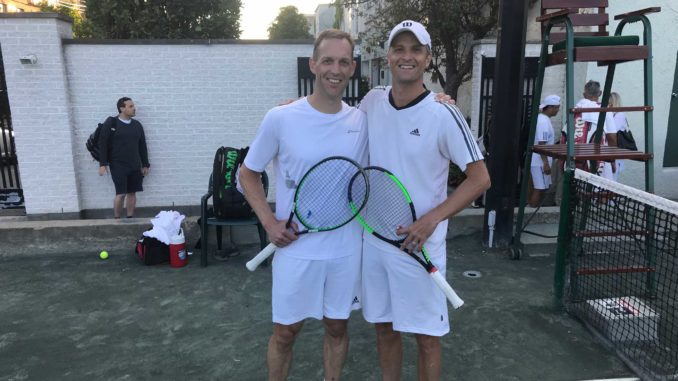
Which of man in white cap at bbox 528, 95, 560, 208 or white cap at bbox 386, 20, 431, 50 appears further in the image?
man in white cap at bbox 528, 95, 560, 208

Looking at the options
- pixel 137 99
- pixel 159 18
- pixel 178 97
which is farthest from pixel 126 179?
pixel 159 18

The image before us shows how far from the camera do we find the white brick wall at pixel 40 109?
6.50m

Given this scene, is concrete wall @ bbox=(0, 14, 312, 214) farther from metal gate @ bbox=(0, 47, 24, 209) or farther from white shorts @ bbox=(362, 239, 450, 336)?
white shorts @ bbox=(362, 239, 450, 336)

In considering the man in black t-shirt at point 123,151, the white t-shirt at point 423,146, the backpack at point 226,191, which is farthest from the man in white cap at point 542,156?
the man in black t-shirt at point 123,151

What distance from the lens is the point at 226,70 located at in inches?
284

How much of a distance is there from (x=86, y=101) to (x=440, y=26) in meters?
6.69

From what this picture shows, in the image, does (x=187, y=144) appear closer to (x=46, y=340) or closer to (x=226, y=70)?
(x=226, y=70)

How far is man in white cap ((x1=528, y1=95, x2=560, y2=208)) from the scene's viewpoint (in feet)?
22.2

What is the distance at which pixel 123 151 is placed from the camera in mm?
6637

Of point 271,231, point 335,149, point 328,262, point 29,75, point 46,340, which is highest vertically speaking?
point 29,75

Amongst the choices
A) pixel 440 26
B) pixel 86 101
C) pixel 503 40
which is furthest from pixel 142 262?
pixel 440 26

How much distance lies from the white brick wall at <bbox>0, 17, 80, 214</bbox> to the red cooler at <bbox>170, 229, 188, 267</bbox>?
8.98 feet

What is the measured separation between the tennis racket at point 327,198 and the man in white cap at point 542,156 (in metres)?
4.98

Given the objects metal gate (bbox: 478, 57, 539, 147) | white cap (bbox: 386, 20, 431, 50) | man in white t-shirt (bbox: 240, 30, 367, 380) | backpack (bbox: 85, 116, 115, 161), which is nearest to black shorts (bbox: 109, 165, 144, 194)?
backpack (bbox: 85, 116, 115, 161)
